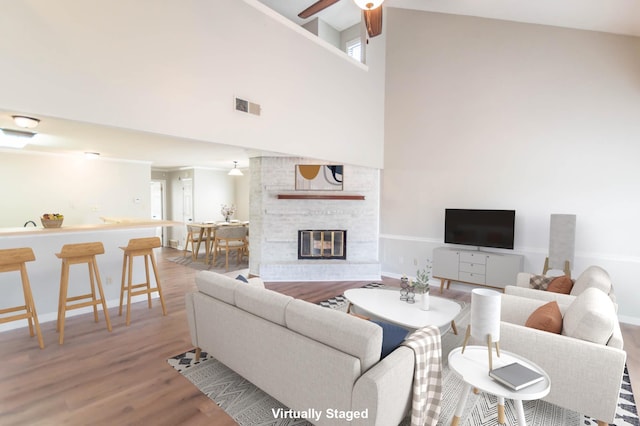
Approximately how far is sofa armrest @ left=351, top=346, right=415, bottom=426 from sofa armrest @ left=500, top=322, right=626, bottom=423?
40.1 inches

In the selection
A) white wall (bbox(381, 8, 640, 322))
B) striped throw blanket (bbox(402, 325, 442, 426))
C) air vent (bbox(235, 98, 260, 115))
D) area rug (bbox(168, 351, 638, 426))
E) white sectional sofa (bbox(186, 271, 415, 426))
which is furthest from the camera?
white wall (bbox(381, 8, 640, 322))

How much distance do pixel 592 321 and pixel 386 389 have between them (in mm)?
1531

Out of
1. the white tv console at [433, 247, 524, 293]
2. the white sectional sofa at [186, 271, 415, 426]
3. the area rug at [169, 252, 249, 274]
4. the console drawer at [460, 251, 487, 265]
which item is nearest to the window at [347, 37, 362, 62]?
the white tv console at [433, 247, 524, 293]

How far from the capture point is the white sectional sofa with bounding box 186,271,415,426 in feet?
5.66

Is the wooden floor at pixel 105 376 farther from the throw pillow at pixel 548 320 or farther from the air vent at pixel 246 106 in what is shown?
the air vent at pixel 246 106

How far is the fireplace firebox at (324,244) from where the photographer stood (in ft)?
20.5

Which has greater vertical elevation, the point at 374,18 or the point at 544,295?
the point at 374,18

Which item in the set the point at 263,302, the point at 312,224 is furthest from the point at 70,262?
the point at 312,224

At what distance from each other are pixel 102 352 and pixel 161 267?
3.86m

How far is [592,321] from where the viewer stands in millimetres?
2082

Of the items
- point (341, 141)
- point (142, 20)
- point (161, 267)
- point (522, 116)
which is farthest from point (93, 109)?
point (522, 116)

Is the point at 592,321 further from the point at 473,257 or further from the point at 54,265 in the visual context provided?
the point at 54,265

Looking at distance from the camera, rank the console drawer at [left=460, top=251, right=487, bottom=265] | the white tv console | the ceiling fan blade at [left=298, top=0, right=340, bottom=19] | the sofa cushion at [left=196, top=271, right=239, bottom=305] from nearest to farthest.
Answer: the sofa cushion at [left=196, top=271, right=239, bottom=305], the ceiling fan blade at [left=298, top=0, right=340, bottom=19], the white tv console, the console drawer at [left=460, top=251, right=487, bottom=265]

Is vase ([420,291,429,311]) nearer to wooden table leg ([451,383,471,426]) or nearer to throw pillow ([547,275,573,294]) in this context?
throw pillow ([547,275,573,294])
